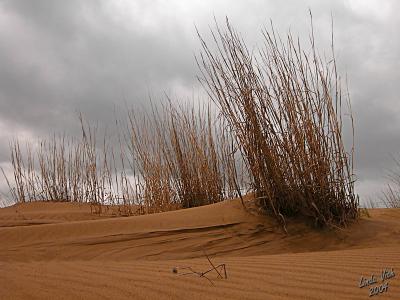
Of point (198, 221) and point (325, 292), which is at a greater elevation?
point (198, 221)

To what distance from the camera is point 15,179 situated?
7.53m

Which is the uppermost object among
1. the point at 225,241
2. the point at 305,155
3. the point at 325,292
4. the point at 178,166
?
the point at 178,166

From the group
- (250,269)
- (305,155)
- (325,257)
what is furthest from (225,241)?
(250,269)

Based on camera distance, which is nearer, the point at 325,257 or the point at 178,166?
the point at 325,257

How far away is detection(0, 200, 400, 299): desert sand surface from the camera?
1.65m

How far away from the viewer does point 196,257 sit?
2.96 m

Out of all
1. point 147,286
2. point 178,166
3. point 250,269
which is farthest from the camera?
point 178,166

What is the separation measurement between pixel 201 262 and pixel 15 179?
6.09m

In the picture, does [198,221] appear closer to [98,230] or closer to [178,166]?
[98,230]

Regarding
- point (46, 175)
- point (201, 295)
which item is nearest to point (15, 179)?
point (46, 175)

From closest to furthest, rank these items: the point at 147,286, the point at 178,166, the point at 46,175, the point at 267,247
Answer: the point at 147,286, the point at 267,247, the point at 178,166, the point at 46,175

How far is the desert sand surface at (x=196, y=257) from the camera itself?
1.65 m

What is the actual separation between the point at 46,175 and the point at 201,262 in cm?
579

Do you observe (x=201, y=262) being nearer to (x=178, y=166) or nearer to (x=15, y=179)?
(x=178, y=166)
